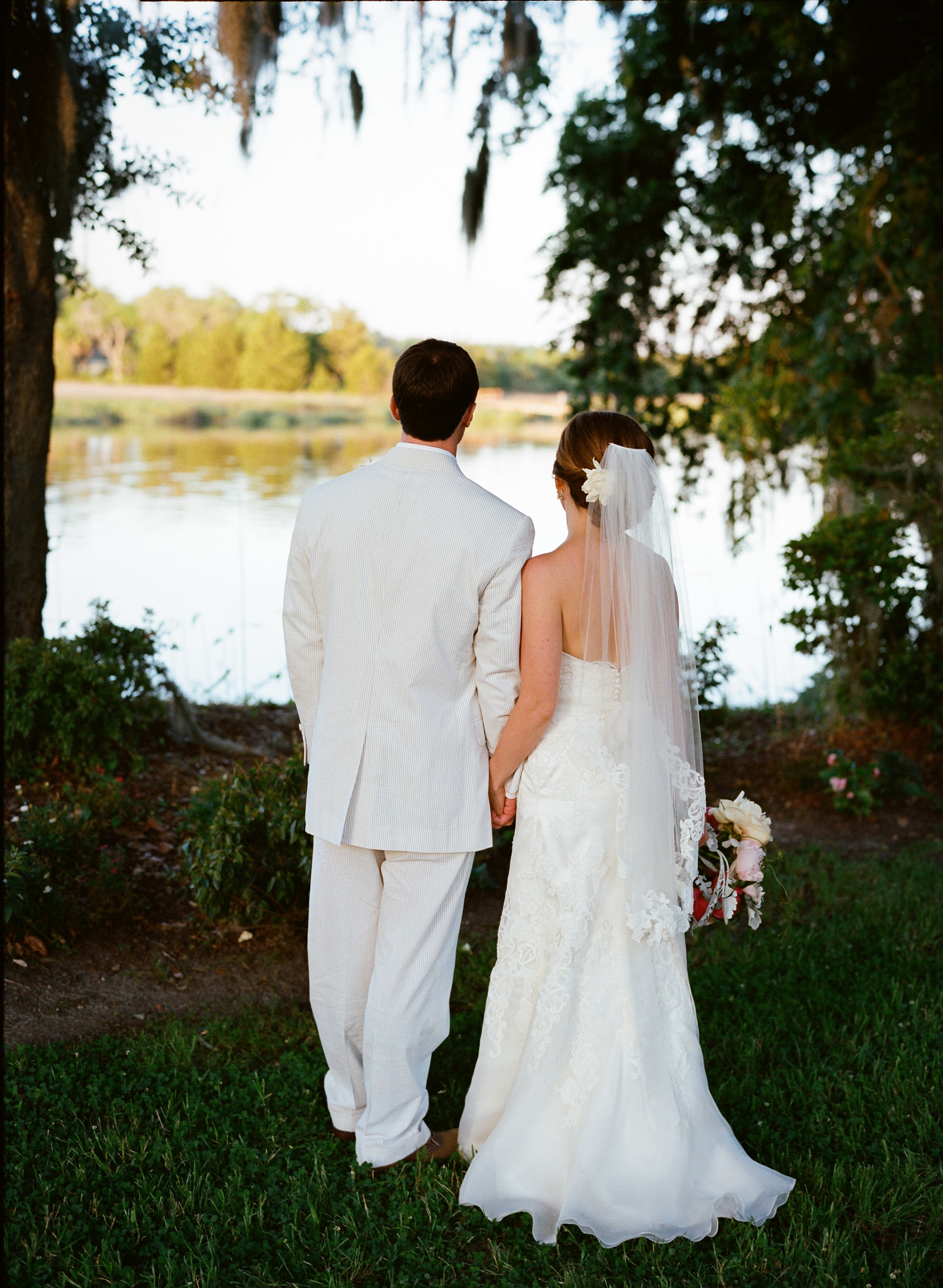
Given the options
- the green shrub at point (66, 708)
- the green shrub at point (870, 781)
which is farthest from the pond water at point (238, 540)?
the green shrub at point (870, 781)

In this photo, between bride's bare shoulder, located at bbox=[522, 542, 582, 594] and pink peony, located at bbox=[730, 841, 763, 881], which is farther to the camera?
pink peony, located at bbox=[730, 841, 763, 881]

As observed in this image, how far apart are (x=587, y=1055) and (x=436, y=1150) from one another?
21.0 inches

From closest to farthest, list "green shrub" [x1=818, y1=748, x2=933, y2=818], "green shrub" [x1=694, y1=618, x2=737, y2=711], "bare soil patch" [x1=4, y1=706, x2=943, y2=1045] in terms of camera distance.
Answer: "bare soil patch" [x1=4, y1=706, x2=943, y2=1045], "green shrub" [x1=818, y1=748, x2=933, y2=818], "green shrub" [x1=694, y1=618, x2=737, y2=711]

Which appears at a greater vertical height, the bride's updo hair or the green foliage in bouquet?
the bride's updo hair

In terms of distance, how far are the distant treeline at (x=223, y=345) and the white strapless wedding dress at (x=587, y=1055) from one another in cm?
1274

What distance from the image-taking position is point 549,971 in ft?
8.43

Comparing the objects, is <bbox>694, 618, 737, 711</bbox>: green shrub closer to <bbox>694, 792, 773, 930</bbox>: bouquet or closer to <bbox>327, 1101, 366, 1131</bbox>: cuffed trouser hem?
<bbox>694, 792, 773, 930</bbox>: bouquet

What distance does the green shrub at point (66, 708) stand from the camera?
4.98 m

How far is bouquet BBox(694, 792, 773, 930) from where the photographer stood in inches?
107

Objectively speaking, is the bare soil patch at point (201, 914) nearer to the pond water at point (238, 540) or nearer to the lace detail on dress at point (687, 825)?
the pond water at point (238, 540)

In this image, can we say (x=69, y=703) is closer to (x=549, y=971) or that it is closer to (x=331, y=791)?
(x=331, y=791)

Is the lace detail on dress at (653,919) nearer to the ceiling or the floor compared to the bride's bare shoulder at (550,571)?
nearer to the floor

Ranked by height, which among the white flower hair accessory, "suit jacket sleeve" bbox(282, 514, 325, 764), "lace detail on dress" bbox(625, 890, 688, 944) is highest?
the white flower hair accessory

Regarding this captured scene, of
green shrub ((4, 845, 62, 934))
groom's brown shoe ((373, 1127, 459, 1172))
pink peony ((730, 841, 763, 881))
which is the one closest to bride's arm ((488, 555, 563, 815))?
pink peony ((730, 841, 763, 881))
